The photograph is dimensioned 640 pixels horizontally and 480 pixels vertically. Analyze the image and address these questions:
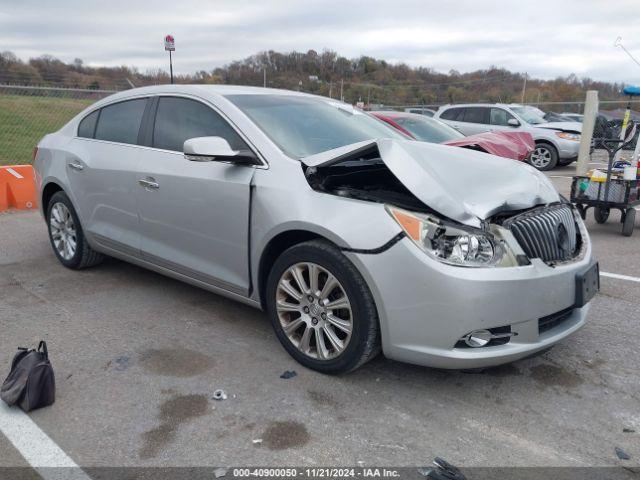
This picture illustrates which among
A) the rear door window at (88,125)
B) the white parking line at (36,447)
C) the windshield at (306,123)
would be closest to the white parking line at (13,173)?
the rear door window at (88,125)

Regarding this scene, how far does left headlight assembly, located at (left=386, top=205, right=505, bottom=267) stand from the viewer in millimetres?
2746

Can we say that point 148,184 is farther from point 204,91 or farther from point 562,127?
point 562,127

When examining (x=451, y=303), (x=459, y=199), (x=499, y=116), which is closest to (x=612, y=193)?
(x=459, y=199)

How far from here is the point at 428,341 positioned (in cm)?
280

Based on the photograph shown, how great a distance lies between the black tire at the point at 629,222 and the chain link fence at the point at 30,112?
405 inches

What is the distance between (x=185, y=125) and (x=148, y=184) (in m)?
0.51

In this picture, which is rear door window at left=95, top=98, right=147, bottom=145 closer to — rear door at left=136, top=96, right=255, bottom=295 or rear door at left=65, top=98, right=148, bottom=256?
rear door at left=65, top=98, right=148, bottom=256

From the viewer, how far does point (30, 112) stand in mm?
14594

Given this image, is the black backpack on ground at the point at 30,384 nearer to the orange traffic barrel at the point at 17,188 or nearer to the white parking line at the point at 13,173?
the orange traffic barrel at the point at 17,188

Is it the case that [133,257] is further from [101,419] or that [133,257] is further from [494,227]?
[494,227]

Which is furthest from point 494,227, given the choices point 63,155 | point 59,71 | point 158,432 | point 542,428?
point 59,71

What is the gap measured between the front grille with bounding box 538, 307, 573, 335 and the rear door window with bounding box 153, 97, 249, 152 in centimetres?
204

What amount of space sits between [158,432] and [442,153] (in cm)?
227

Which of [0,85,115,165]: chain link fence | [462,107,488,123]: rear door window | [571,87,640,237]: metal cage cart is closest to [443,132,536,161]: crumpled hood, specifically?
[571,87,640,237]: metal cage cart
